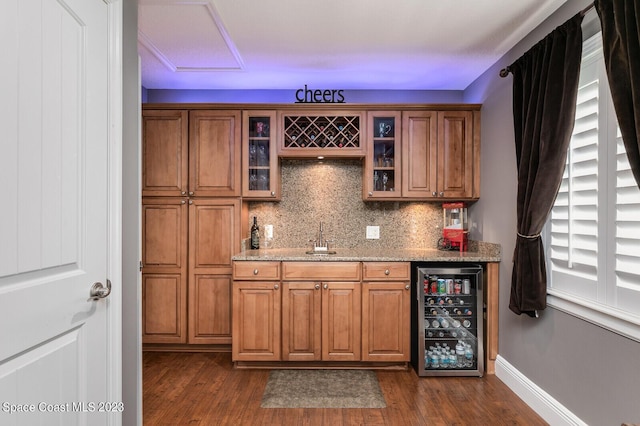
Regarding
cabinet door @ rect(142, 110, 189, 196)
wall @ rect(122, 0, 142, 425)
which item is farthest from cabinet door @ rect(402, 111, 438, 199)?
wall @ rect(122, 0, 142, 425)

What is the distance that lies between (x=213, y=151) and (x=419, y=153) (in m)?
1.88

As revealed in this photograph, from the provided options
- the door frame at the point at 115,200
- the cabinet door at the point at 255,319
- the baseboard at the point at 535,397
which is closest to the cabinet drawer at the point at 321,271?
the cabinet door at the point at 255,319

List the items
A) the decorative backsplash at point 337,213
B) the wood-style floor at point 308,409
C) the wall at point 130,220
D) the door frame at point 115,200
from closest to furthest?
1. the door frame at point 115,200
2. the wall at point 130,220
3. the wood-style floor at point 308,409
4. the decorative backsplash at point 337,213

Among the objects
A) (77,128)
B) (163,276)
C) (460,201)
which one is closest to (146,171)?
(163,276)

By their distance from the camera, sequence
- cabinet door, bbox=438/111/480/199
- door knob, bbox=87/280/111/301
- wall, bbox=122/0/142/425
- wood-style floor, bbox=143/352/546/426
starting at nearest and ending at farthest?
door knob, bbox=87/280/111/301
wall, bbox=122/0/142/425
wood-style floor, bbox=143/352/546/426
cabinet door, bbox=438/111/480/199

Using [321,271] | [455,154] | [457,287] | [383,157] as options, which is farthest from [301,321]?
[455,154]

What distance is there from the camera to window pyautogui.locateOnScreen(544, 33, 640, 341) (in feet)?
5.85

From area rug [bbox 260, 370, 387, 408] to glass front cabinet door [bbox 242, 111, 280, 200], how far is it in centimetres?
154

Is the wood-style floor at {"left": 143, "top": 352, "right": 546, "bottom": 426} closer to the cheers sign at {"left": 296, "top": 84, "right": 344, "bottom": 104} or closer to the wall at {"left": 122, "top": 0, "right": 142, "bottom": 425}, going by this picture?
the wall at {"left": 122, "top": 0, "right": 142, "bottom": 425}

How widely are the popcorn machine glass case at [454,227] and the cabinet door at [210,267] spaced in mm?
1940

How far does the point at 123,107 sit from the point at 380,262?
2.15 meters

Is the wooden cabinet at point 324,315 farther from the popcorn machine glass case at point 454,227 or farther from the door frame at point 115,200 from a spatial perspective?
the door frame at point 115,200

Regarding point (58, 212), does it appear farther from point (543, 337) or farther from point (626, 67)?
point (543, 337)

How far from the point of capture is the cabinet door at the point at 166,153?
340cm
